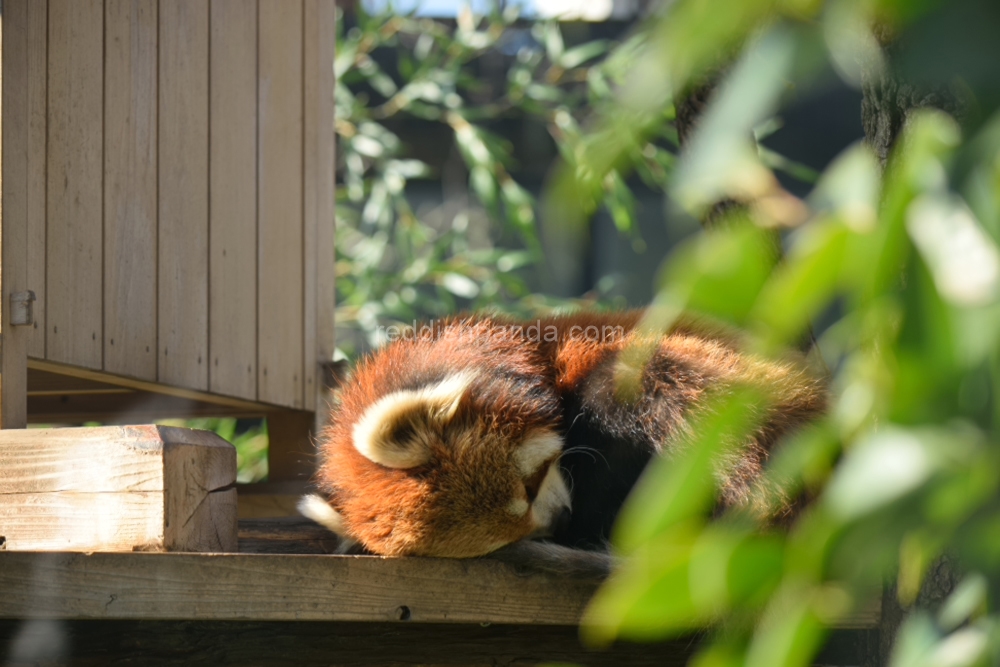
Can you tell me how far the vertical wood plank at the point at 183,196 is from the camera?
70.7 inches

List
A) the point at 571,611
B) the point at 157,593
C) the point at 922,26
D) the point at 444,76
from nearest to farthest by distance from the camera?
the point at 922,26 < the point at 157,593 < the point at 571,611 < the point at 444,76

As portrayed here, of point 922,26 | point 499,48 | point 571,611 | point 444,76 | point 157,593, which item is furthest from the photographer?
point 499,48

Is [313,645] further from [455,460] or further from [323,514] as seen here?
[455,460]

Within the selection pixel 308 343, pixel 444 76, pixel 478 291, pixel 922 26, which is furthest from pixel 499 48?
pixel 922 26

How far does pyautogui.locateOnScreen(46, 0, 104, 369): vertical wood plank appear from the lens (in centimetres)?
150

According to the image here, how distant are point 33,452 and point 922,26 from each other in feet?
4.40

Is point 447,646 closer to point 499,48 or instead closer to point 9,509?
point 9,509

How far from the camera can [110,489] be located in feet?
4.32

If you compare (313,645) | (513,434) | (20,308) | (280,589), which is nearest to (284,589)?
(280,589)

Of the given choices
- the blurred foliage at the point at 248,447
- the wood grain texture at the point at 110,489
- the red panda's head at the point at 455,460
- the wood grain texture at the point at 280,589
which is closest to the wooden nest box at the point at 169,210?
the wood grain texture at the point at 110,489

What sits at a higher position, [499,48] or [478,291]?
[499,48]

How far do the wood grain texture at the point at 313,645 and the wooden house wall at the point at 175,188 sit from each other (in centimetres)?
45

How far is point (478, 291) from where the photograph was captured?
14.8 ft

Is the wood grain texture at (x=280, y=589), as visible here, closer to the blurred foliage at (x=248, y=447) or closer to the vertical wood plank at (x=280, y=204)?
the vertical wood plank at (x=280, y=204)
